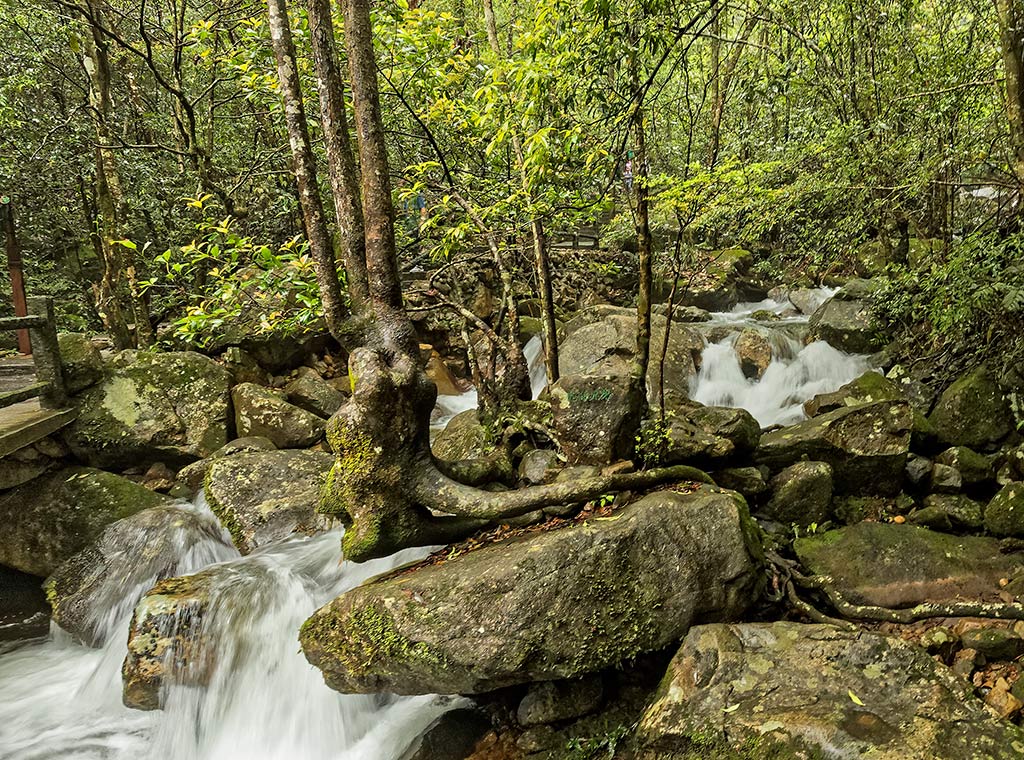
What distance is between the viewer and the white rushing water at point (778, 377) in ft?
32.9

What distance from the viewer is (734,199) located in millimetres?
6449

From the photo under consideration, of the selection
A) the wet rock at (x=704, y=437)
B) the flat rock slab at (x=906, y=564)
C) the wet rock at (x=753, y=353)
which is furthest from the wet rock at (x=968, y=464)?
the wet rock at (x=753, y=353)

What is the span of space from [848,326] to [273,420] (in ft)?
33.1

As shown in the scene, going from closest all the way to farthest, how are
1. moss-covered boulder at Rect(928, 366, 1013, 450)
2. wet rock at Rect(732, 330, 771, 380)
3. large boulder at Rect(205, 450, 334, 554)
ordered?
moss-covered boulder at Rect(928, 366, 1013, 450)
large boulder at Rect(205, 450, 334, 554)
wet rock at Rect(732, 330, 771, 380)

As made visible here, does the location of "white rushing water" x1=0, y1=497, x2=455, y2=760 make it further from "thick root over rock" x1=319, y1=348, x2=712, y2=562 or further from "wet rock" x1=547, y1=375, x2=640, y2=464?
"wet rock" x1=547, y1=375, x2=640, y2=464

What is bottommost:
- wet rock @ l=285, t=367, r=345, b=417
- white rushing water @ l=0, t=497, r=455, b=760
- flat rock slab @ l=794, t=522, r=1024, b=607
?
white rushing water @ l=0, t=497, r=455, b=760

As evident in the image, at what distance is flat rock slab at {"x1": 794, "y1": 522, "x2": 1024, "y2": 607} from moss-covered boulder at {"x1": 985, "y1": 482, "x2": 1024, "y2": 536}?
0.17 meters

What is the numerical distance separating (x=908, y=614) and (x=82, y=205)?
54.9 feet

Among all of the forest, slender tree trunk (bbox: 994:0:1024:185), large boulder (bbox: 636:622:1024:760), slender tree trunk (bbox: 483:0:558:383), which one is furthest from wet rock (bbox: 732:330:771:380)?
large boulder (bbox: 636:622:1024:760)

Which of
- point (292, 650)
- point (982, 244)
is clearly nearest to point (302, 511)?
point (292, 650)

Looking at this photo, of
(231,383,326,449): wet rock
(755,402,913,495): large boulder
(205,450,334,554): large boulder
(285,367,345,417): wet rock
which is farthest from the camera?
(285,367,345,417): wet rock

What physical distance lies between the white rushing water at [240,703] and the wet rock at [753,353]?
25.4ft

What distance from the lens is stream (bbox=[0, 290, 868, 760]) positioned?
5.26 m

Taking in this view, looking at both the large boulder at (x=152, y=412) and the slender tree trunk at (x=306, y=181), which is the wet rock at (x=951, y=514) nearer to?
the slender tree trunk at (x=306, y=181)
